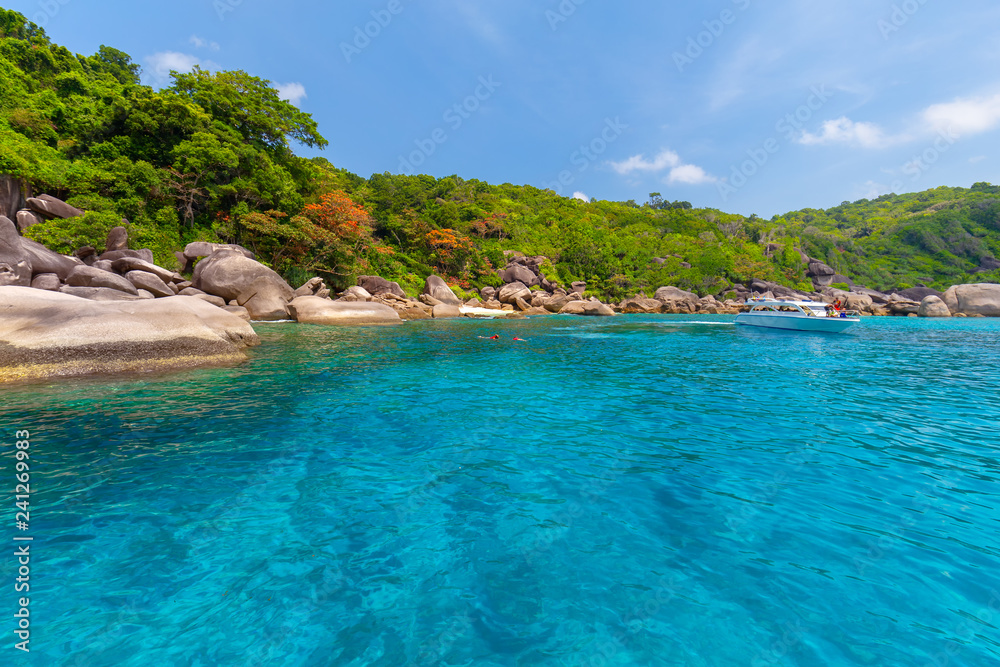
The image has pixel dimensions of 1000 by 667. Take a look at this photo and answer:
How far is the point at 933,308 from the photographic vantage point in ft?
147

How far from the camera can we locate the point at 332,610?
8.54 ft

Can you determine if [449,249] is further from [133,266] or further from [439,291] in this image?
[133,266]

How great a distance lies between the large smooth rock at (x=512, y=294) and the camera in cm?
4281

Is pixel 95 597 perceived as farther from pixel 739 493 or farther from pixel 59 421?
pixel 739 493

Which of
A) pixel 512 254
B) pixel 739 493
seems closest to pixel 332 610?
pixel 739 493

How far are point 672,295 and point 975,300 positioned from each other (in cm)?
3293

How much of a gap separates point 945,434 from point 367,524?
341 inches

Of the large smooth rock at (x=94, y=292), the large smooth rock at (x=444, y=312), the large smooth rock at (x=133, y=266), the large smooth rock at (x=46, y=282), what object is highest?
the large smooth rock at (x=133, y=266)

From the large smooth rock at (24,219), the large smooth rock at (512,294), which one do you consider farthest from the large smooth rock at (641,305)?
the large smooth rock at (24,219)

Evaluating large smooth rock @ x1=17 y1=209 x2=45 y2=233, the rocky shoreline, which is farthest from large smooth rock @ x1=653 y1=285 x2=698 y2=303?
large smooth rock @ x1=17 y1=209 x2=45 y2=233

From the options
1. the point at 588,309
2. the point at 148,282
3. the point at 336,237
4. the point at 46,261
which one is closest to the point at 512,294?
the point at 588,309

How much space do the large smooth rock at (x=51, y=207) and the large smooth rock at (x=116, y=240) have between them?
173 centimetres

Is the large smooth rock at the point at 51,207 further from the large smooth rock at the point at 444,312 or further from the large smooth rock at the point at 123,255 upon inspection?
the large smooth rock at the point at 444,312

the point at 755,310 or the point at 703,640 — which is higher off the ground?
the point at 755,310
